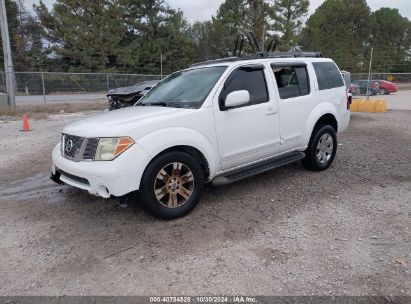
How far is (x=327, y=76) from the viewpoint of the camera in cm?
591

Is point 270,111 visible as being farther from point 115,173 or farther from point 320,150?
point 115,173

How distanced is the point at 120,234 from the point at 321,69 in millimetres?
4089

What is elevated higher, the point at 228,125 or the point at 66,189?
the point at 228,125

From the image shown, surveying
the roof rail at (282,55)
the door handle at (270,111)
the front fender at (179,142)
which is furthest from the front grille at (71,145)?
the roof rail at (282,55)

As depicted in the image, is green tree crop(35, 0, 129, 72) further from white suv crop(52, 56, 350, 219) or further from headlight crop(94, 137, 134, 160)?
headlight crop(94, 137, 134, 160)

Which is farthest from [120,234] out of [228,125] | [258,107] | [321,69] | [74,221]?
[321,69]

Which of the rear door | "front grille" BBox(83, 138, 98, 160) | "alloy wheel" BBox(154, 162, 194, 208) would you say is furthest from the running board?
"front grille" BBox(83, 138, 98, 160)

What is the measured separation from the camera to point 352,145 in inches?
314

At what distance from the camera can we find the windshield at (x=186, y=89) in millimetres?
4477

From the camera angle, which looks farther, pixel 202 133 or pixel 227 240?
pixel 202 133

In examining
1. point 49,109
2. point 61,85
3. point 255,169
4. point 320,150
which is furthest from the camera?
point 61,85

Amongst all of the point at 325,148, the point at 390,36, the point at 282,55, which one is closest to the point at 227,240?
the point at 325,148

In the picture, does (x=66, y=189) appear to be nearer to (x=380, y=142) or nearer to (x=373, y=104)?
(x=380, y=142)

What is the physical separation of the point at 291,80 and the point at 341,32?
56441 mm
